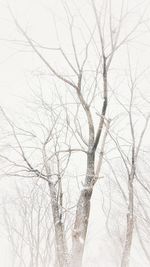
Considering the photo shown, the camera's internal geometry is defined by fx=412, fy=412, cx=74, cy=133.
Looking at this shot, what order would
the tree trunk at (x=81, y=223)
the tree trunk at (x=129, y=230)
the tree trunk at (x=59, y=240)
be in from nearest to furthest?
the tree trunk at (x=81, y=223)
the tree trunk at (x=59, y=240)
the tree trunk at (x=129, y=230)

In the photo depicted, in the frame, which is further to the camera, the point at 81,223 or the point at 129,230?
the point at 129,230

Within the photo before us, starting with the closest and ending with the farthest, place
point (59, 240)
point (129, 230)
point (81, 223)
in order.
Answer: point (81, 223) < point (59, 240) < point (129, 230)

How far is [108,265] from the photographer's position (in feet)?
102

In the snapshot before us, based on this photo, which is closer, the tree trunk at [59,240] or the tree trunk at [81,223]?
the tree trunk at [81,223]

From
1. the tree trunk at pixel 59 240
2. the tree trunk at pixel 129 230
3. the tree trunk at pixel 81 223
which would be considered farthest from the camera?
the tree trunk at pixel 129 230

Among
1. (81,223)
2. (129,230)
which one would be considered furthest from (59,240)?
(129,230)

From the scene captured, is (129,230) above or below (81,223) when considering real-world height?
below

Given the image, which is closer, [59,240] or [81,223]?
[81,223]

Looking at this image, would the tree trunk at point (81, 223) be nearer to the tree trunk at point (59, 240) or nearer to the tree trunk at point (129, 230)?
the tree trunk at point (59, 240)

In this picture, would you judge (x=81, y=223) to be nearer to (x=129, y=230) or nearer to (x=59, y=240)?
(x=59, y=240)

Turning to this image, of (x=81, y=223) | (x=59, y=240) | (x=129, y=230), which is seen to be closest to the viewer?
(x=81, y=223)

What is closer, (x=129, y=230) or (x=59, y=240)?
(x=59, y=240)

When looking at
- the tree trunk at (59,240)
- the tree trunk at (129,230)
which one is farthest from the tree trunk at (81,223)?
the tree trunk at (129,230)

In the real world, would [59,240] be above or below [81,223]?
below
